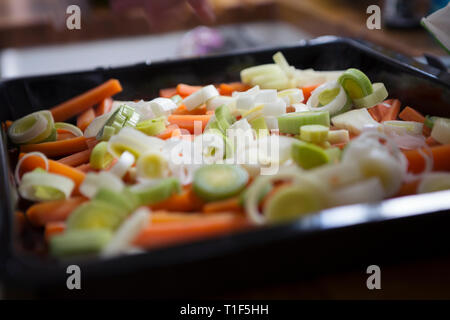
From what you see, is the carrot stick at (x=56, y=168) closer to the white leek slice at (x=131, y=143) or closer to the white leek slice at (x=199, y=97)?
the white leek slice at (x=131, y=143)

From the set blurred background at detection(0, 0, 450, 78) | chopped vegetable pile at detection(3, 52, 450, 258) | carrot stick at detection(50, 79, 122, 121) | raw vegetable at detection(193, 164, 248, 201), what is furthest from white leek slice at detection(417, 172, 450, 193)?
blurred background at detection(0, 0, 450, 78)

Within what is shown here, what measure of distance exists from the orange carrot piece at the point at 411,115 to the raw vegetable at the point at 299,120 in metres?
0.27

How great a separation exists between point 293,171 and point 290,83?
60 centimetres

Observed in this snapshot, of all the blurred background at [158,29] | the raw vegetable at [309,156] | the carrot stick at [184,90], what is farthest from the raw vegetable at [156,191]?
the blurred background at [158,29]

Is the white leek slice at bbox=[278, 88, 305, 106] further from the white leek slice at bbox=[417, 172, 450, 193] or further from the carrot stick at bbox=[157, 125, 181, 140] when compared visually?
the white leek slice at bbox=[417, 172, 450, 193]

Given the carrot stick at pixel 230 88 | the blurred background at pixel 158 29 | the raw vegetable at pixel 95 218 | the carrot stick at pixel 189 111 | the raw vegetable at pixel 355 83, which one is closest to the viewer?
the raw vegetable at pixel 95 218

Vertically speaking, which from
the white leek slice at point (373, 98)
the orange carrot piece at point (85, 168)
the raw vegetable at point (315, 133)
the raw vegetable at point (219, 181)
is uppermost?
the white leek slice at point (373, 98)

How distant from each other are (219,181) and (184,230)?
0.15m

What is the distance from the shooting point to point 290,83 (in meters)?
1.39

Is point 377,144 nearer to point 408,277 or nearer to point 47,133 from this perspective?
point 408,277

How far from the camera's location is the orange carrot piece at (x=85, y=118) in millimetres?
1335

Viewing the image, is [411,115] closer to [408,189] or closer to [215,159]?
[408,189]

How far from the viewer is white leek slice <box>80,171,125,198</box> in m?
0.86

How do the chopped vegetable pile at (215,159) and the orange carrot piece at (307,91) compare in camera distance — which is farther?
the orange carrot piece at (307,91)
